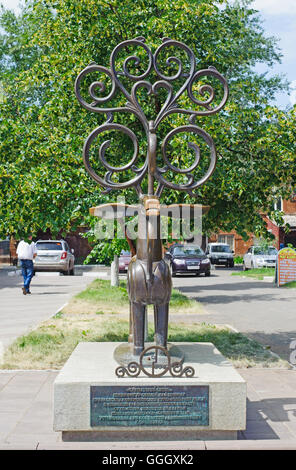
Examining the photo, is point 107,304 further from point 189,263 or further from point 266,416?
point 189,263

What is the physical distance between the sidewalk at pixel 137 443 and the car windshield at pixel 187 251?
59.3 feet

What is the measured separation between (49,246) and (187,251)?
635cm

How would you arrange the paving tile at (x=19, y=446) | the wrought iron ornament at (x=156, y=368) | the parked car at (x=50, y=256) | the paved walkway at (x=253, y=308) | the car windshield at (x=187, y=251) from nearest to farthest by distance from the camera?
the paving tile at (x=19, y=446)
the wrought iron ornament at (x=156, y=368)
the paved walkway at (x=253, y=308)
the parked car at (x=50, y=256)
the car windshield at (x=187, y=251)

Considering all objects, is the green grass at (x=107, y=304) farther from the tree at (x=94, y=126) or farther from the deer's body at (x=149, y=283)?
the deer's body at (x=149, y=283)

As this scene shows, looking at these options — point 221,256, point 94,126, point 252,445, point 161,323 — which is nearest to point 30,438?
point 161,323

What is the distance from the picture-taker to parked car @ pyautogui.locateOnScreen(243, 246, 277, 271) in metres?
29.0

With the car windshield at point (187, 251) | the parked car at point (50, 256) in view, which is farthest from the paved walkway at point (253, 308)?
the parked car at point (50, 256)

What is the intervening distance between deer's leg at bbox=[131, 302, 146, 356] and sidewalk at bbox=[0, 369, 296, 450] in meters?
0.91

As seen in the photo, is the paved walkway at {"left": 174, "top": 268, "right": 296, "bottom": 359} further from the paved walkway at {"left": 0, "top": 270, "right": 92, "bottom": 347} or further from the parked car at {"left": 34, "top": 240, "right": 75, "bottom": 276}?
the parked car at {"left": 34, "top": 240, "right": 75, "bottom": 276}

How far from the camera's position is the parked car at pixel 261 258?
95.1ft

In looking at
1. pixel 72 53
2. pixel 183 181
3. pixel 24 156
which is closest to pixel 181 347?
pixel 183 181

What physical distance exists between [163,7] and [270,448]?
658 centimetres

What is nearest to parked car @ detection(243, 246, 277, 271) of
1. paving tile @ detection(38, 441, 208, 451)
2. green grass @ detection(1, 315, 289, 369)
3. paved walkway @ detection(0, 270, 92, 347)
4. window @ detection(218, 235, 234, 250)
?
window @ detection(218, 235, 234, 250)

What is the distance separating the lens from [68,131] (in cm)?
795
